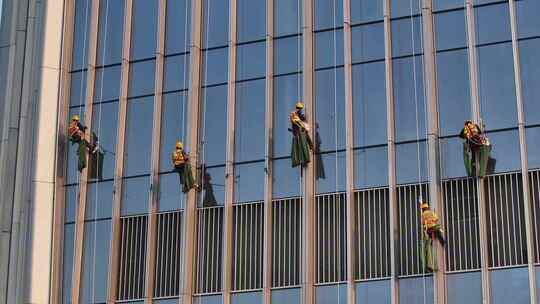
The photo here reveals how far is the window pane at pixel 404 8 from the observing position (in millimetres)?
44656

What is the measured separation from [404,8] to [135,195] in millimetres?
11854

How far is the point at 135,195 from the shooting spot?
46.6m

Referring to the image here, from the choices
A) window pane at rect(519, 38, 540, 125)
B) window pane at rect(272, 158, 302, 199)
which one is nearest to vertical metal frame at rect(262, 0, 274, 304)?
window pane at rect(272, 158, 302, 199)

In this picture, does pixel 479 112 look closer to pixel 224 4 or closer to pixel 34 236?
pixel 224 4

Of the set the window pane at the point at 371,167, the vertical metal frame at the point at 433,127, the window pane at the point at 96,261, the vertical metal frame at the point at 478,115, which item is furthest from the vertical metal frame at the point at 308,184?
the window pane at the point at 96,261

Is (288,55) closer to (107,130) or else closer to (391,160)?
(391,160)

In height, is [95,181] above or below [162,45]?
below

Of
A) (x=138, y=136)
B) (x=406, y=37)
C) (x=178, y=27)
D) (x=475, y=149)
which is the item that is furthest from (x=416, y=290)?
(x=178, y=27)

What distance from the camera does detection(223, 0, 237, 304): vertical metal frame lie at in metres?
44.1

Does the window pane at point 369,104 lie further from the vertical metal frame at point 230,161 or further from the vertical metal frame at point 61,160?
the vertical metal frame at point 61,160

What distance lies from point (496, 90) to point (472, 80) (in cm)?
88

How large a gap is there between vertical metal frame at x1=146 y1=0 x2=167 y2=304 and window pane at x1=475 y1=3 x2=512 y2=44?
39.5 feet

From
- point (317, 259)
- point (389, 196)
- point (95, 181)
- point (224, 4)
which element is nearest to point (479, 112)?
point (389, 196)

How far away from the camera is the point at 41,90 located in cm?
4909
